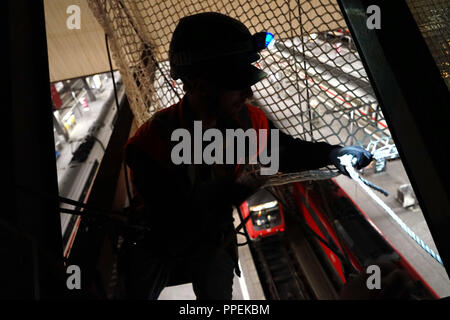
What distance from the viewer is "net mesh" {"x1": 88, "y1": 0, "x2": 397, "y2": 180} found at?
3.93ft

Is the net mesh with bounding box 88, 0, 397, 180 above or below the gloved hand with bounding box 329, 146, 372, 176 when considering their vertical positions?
above

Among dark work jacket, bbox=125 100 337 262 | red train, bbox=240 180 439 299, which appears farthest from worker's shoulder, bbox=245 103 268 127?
red train, bbox=240 180 439 299

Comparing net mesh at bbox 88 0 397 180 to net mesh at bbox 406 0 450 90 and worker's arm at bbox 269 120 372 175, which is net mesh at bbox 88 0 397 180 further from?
net mesh at bbox 406 0 450 90

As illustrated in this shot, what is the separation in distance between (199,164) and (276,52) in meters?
0.66

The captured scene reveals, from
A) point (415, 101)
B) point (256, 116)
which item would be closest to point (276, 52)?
point (256, 116)

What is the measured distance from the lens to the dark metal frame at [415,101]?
470mm

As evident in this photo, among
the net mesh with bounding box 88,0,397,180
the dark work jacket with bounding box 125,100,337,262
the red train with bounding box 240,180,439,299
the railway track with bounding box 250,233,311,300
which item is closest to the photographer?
the dark work jacket with bounding box 125,100,337,262

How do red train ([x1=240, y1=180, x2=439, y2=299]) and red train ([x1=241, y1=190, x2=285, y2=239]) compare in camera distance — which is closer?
red train ([x1=240, y1=180, x2=439, y2=299])

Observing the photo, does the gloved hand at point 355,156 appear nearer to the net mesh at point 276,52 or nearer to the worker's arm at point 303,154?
the worker's arm at point 303,154

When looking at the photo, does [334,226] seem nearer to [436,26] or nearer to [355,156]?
[355,156]

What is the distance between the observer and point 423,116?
474 millimetres

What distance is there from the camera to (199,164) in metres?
0.90

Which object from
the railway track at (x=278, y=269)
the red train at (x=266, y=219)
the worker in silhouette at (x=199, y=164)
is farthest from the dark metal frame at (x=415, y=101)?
the red train at (x=266, y=219)
